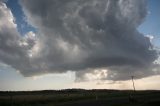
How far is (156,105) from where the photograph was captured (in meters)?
40.6

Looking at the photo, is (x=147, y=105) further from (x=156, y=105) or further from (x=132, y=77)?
(x=132, y=77)

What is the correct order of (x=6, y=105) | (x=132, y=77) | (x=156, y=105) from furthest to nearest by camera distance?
(x=132, y=77) → (x=6, y=105) → (x=156, y=105)

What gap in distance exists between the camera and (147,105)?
4078 cm

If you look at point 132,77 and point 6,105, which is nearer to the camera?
point 6,105

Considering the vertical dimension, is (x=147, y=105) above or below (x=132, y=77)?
below

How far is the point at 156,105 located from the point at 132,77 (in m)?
89.8

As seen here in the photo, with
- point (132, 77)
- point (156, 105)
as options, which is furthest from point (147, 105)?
point (132, 77)

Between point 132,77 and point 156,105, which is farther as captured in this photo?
point 132,77

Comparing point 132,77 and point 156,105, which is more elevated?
point 132,77

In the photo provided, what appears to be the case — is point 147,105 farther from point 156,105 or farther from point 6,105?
point 6,105

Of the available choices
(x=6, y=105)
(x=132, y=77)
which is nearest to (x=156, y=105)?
(x=6, y=105)

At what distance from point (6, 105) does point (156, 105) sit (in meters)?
27.6

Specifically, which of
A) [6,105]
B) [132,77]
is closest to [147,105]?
[6,105]

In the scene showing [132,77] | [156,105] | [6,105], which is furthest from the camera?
[132,77]
